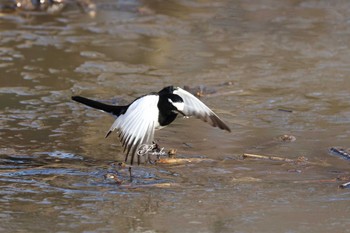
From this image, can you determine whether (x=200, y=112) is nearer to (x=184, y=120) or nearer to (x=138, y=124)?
(x=138, y=124)

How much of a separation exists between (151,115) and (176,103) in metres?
0.25

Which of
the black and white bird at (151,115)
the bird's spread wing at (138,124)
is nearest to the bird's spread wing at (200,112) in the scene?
the black and white bird at (151,115)

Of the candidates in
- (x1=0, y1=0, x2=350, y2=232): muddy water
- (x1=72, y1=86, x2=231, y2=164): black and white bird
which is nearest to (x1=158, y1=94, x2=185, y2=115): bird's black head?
(x1=72, y1=86, x2=231, y2=164): black and white bird

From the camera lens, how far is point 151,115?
5559 mm

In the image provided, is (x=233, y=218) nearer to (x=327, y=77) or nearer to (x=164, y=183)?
(x=164, y=183)

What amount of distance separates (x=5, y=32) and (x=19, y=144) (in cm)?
356

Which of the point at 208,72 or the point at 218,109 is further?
the point at 208,72

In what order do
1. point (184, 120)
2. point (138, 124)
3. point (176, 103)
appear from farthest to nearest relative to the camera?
point (184, 120) → point (176, 103) → point (138, 124)

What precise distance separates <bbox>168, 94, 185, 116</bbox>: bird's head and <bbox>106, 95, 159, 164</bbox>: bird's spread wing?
9cm

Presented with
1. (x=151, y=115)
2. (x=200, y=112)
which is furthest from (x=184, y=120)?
(x=151, y=115)

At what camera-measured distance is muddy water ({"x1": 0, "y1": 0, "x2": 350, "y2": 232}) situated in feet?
16.0

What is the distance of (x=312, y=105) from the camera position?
7332 mm

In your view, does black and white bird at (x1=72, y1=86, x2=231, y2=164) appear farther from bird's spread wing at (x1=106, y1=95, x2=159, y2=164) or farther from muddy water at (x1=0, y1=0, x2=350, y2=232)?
muddy water at (x1=0, y1=0, x2=350, y2=232)

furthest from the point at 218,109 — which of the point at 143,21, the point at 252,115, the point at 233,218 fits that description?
the point at 143,21
